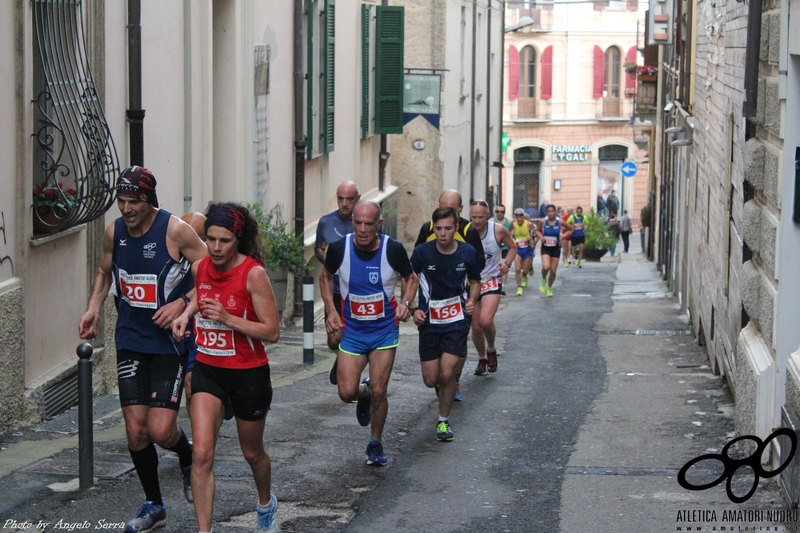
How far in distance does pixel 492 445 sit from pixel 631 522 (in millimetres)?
2157

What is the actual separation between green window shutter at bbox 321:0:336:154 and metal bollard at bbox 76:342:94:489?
35.1 feet

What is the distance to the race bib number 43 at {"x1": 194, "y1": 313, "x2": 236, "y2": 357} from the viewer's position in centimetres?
558

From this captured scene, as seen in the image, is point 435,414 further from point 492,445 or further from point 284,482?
point 284,482

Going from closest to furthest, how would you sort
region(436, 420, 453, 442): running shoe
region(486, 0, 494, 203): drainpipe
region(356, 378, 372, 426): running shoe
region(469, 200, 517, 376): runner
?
region(356, 378, 372, 426): running shoe < region(436, 420, 453, 442): running shoe < region(469, 200, 517, 376): runner < region(486, 0, 494, 203): drainpipe

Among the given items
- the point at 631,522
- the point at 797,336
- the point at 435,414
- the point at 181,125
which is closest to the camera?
the point at 631,522

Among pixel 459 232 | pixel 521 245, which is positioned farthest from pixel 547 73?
pixel 459 232

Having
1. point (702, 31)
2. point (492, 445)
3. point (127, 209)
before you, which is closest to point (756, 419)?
point (492, 445)

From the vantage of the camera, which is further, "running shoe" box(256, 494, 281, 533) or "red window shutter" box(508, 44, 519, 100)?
"red window shutter" box(508, 44, 519, 100)

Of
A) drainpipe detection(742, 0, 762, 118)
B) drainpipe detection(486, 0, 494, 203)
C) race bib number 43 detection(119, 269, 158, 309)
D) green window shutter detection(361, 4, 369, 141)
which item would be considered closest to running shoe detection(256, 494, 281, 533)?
race bib number 43 detection(119, 269, 158, 309)

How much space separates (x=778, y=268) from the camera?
689 cm

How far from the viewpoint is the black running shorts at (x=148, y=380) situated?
5.82m

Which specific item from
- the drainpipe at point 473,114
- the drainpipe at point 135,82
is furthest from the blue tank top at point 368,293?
the drainpipe at point 473,114

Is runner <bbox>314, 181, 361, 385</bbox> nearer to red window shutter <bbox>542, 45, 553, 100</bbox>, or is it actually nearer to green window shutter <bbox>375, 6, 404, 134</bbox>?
green window shutter <bbox>375, 6, 404, 134</bbox>

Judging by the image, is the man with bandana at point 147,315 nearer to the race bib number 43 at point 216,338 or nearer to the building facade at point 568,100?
the race bib number 43 at point 216,338
